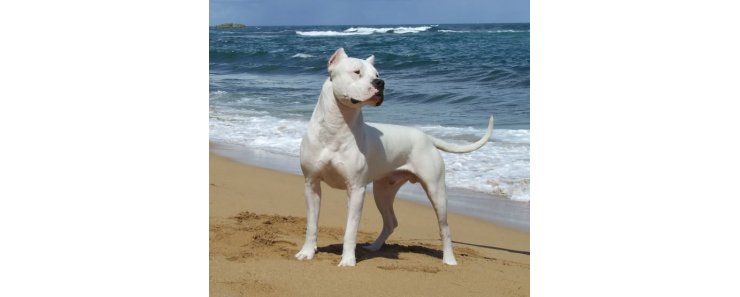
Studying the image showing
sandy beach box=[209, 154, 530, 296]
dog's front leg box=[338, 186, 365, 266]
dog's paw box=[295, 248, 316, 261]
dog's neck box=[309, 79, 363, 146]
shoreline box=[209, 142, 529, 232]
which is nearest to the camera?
sandy beach box=[209, 154, 530, 296]

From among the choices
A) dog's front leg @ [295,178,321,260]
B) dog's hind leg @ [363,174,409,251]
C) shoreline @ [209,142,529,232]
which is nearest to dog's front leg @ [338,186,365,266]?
dog's front leg @ [295,178,321,260]

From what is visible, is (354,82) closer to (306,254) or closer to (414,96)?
(306,254)

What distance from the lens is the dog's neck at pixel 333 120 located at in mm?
4246

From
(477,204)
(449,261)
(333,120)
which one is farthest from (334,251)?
(477,204)

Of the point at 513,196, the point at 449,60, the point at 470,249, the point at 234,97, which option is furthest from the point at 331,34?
the point at 470,249

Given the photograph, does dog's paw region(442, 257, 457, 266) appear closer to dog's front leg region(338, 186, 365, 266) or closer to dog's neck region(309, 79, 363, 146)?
dog's front leg region(338, 186, 365, 266)

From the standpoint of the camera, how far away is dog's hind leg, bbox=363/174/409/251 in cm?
483

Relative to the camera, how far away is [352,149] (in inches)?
169

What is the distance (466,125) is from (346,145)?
4613 mm

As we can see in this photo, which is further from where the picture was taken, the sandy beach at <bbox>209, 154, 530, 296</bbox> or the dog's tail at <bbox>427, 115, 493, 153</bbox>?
the dog's tail at <bbox>427, 115, 493, 153</bbox>

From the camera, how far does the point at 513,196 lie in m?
6.70

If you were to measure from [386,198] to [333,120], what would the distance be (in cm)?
86

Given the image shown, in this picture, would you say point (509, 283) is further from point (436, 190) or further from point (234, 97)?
point (234, 97)
